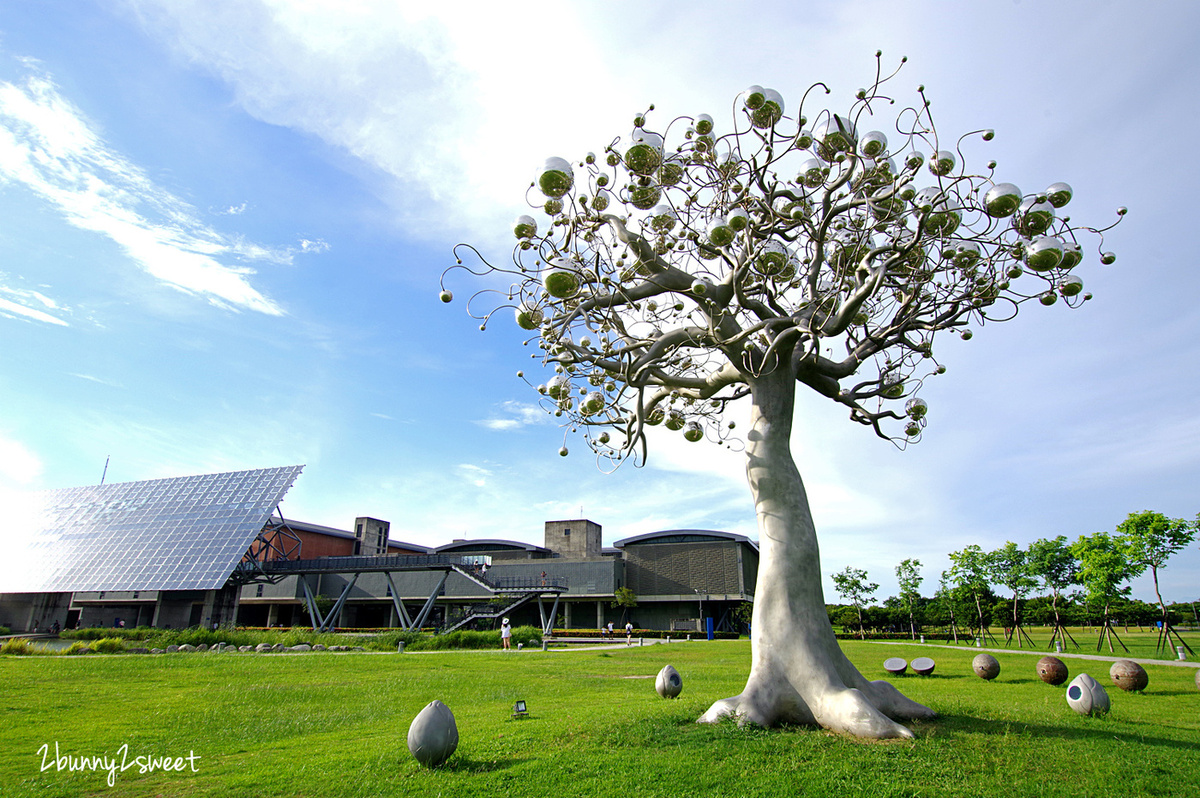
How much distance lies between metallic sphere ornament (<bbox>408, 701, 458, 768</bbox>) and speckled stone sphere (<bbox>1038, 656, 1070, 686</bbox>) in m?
13.5

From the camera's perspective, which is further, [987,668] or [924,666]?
[924,666]

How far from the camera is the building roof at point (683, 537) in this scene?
5481 cm

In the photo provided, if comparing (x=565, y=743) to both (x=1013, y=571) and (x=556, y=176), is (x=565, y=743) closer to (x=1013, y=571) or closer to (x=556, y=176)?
(x=556, y=176)

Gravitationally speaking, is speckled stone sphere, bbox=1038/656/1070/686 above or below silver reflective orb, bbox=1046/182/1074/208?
below

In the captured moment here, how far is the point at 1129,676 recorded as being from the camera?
1300 centimetres

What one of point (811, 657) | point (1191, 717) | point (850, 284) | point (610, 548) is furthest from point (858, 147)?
point (610, 548)

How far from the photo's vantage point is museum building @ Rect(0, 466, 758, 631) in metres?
42.6

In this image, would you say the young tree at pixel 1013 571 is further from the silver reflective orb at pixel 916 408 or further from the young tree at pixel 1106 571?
the silver reflective orb at pixel 916 408

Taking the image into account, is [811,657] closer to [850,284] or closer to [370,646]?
[850,284]

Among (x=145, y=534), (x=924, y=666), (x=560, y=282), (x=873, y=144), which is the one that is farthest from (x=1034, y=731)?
(x=145, y=534)

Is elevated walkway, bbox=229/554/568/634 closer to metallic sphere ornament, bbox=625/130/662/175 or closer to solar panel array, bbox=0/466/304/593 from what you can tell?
solar panel array, bbox=0/466/304/593

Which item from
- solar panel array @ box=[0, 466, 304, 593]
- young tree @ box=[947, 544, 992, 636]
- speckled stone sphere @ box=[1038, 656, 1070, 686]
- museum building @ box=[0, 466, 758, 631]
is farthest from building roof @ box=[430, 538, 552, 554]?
speckled stone sphere @ box=[1038, 656, 1070, 686]

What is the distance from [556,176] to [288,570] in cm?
4944

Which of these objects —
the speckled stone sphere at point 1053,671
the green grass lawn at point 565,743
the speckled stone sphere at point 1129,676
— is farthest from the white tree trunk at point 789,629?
the speckled stone sphere at point 1129,676
